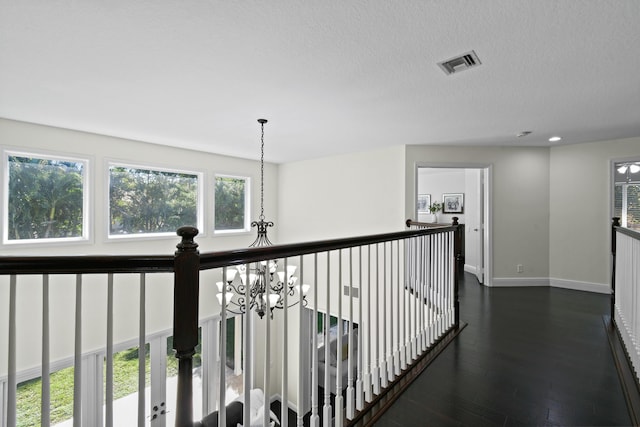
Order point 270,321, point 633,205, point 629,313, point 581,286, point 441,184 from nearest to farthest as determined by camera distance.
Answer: point 270,321 → point 629,313 → point 633,205 → point 581,286 → point 441,184

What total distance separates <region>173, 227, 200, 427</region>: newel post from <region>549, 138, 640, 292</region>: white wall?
218 inches

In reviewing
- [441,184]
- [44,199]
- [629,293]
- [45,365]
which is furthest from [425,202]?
[45,365]

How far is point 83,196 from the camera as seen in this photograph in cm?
396

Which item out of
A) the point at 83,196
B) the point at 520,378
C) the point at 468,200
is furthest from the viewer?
the point at 468,200

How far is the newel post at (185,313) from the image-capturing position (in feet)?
3.10

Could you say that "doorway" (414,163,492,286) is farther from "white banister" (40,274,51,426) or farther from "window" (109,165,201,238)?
"white banister" (40,274,51,426)

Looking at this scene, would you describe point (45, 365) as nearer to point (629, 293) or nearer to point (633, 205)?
point (629, 293)

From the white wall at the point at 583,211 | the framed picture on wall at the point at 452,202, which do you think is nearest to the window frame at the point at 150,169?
the framed picture on wall at the point at 452,202

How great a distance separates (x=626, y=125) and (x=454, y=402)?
398 centimetres

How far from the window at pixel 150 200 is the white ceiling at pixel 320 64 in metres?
0.92

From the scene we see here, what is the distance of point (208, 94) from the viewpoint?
2.67 metres

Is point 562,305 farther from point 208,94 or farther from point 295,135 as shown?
point 208,94

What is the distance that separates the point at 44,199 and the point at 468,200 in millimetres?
6998

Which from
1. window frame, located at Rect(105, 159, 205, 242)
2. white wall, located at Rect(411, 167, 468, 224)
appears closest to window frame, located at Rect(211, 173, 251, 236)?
window frame, located at Rect(105, 159, 205, 242)
